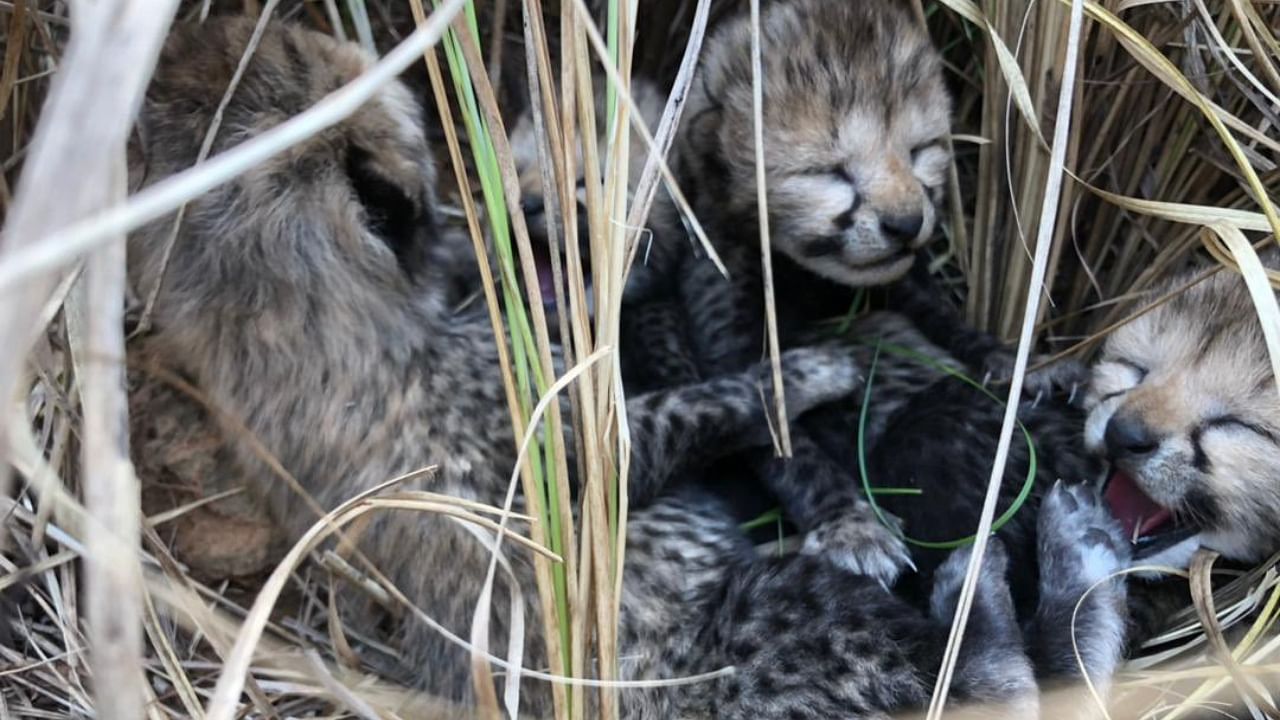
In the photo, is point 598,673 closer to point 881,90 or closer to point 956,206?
point 881,90

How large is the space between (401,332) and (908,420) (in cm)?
101

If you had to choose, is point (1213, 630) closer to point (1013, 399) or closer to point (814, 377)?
point (1013, 399)

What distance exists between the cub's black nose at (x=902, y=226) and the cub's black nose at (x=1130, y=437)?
493 millimetres

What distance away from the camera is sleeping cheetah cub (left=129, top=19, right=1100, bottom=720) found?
188 cm

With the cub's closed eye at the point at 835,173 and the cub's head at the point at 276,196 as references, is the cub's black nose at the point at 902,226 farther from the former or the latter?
the cub's head at the point at 276,196

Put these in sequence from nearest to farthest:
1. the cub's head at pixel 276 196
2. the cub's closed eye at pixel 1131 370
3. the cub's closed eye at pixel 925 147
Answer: the cub's head at pixel 276 196 < the cub's closed eye at pixel 1131 370 < the cub's closed eye at pixel 925 147

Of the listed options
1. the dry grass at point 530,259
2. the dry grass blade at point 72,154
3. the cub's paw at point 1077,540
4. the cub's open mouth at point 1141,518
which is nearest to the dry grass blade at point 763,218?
the dry grass at point 530,259

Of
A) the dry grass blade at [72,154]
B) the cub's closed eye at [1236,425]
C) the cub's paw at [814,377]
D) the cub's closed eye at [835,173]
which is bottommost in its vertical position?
the cub's paw at [814,377]

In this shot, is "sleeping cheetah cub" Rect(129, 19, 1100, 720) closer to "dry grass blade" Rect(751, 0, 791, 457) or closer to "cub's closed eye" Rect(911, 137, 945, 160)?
"dry grass blade" Rect(751, 0, 791, 457)

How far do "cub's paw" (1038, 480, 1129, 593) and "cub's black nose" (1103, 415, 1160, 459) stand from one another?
0.17 metres

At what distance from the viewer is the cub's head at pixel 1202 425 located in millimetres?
1859

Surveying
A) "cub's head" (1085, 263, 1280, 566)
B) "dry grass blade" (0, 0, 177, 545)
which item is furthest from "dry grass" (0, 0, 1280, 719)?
"cub's head" (1085, 263, 1280, 566)

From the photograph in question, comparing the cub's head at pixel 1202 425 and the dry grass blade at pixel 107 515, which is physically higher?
the dry grass blade at pixel 107 515

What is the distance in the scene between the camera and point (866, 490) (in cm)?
222
